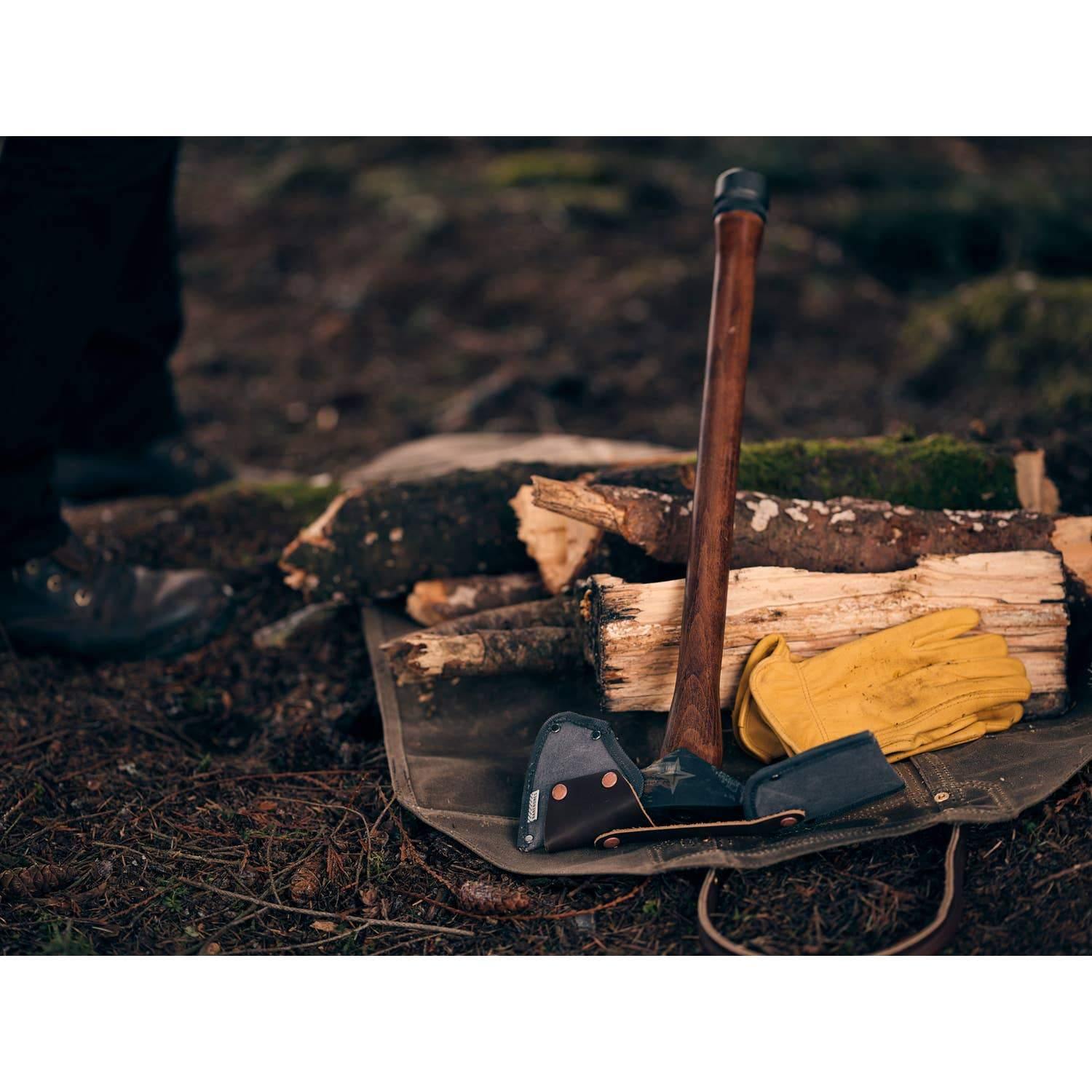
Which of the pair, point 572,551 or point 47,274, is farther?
point 572,551

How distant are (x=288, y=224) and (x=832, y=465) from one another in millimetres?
6345

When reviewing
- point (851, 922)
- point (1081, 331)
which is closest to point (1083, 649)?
point (851, 922)

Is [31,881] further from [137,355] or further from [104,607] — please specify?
[137,355]

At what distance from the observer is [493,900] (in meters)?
2.34

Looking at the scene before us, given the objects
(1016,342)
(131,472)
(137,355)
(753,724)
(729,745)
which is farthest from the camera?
(1016,342)

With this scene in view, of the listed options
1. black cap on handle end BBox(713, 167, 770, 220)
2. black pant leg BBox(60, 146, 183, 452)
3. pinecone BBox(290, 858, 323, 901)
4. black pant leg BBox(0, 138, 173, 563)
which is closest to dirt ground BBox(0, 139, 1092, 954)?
pinecone BBox(290, 858, 323, 901)

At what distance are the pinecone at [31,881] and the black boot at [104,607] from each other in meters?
1.04

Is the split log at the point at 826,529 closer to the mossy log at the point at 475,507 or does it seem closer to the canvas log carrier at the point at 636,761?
the mossy log at the point at 475,507

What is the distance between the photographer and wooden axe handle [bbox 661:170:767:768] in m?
2.54

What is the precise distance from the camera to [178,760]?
286 cm

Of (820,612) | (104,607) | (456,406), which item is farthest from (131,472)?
(820,612)

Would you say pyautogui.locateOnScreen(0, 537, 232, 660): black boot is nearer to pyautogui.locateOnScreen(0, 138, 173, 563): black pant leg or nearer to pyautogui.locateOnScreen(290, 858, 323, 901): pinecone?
pyautogui.locateOnScreen(0, 138, 173, 563): black pant leg

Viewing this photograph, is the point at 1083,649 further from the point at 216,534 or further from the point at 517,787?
the point at 216,534

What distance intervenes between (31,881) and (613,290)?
5.50 metres
